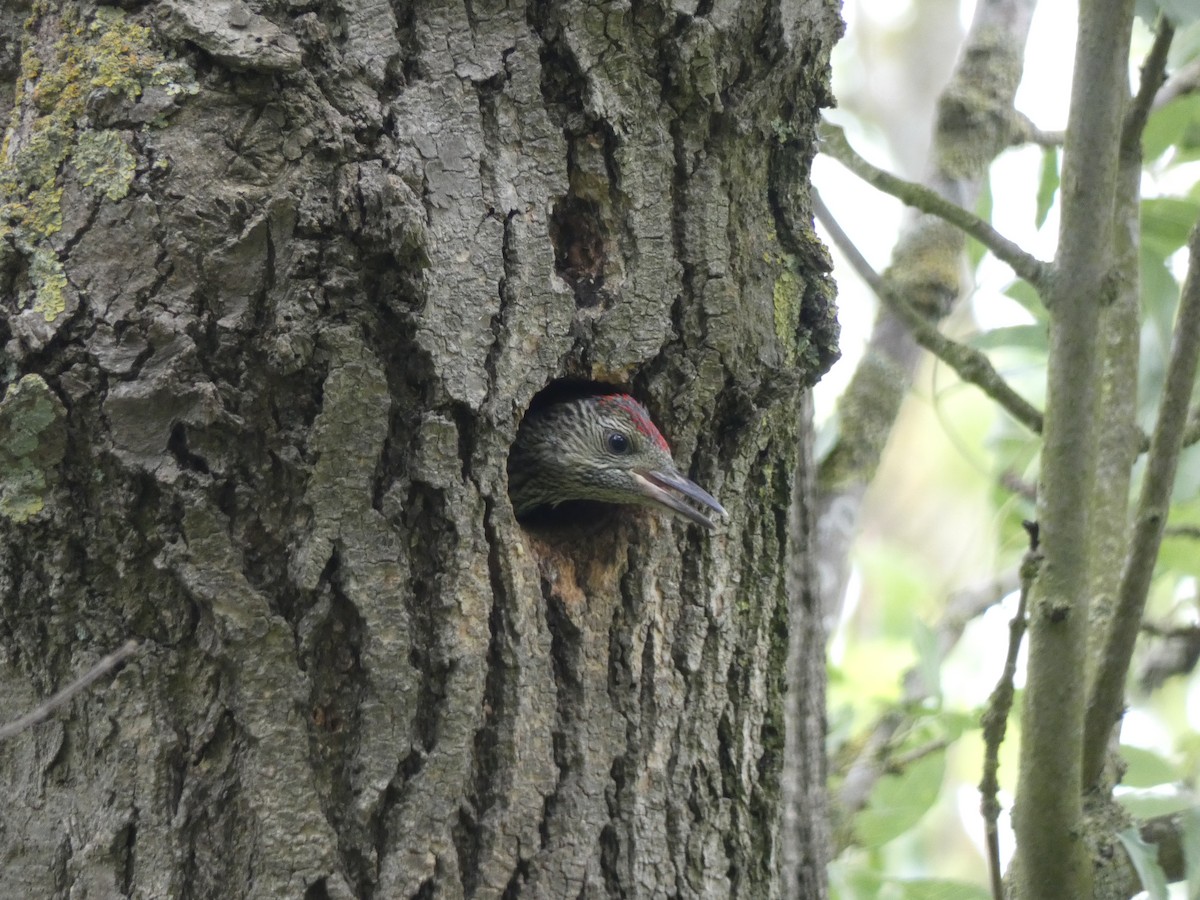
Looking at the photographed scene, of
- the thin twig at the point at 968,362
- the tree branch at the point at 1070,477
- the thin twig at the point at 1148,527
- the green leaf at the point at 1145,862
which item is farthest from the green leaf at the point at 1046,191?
the green leaf at the point at 1145,862

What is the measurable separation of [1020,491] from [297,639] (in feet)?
10.4

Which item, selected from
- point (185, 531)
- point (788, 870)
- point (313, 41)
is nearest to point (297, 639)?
point (185, 531)

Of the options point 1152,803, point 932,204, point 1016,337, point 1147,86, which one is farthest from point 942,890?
point 1147,86

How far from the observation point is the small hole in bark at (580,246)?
2.49 meters

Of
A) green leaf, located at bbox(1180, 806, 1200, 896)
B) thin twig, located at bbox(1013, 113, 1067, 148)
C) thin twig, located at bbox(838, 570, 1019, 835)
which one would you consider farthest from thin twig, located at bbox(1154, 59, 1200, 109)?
green leaf, located at bbox(1180, 806, 1200, 896)

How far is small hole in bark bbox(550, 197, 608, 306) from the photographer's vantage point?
249cm

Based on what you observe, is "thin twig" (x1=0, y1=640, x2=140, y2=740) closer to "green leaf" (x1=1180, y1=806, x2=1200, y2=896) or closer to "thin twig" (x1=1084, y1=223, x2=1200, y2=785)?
"thin twig" (x1=1084, y1=223, x2=1200, y2=785)

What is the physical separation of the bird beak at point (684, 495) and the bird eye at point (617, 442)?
59cm

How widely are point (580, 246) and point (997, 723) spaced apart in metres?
1.23

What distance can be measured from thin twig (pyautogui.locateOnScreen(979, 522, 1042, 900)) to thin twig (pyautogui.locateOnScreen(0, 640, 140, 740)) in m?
1.57

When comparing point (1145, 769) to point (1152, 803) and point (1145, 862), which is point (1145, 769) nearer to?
point (1152, 803)

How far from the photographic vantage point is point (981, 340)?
382cm

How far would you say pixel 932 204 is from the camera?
10.1 ft

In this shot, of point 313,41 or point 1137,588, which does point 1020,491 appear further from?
point 313,41
